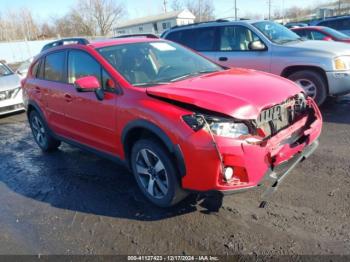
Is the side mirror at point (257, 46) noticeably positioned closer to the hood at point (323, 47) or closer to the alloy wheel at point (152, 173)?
the hood at point (323, 47)

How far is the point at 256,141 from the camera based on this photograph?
2992mm

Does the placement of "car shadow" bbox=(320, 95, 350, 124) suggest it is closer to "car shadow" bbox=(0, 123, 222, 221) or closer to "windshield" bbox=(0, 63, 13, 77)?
"car shadow" bbox=(0, 123, 222, 221)

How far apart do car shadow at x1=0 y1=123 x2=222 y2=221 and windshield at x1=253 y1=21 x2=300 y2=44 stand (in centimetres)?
432

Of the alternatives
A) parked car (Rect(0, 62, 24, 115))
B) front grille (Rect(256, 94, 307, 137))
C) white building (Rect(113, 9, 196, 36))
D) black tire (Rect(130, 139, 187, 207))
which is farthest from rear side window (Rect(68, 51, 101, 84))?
white building (Rect(113, 9, 196, 36))

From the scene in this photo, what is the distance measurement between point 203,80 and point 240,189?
1324mm

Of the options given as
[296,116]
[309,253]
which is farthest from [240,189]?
[296,116]

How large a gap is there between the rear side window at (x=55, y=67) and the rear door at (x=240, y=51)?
3.66m

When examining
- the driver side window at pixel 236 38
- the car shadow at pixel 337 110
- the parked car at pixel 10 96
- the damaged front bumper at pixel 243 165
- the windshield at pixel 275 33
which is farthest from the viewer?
the parked car at pixel 10 96

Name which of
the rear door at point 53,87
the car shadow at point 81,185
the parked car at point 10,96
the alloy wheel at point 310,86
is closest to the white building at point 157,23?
the parked car at point 10,96

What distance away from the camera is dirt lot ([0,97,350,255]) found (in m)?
2.97

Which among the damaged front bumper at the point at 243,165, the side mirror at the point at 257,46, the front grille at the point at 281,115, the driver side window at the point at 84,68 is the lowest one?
the damaged front bumper at the point at 243,165

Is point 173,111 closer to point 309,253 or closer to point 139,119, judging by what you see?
point 139,119

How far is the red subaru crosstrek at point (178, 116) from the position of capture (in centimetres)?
296

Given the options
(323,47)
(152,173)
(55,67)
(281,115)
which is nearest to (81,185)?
(152,173)
